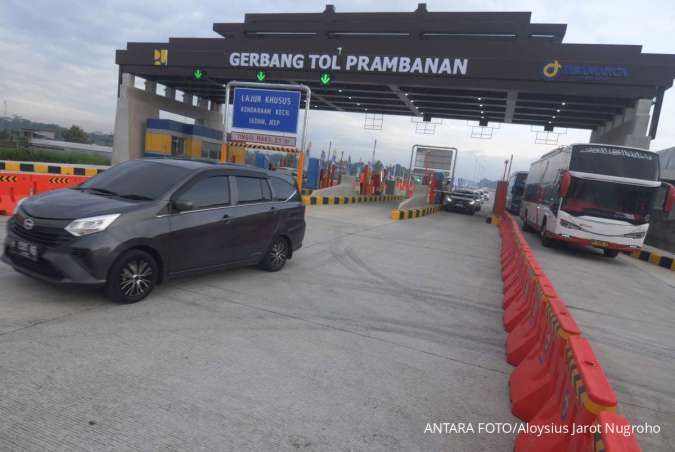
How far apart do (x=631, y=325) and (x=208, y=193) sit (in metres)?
6.49

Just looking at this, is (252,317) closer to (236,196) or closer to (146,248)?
(146,248)

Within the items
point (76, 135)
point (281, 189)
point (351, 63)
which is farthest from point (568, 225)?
point (76, 135)

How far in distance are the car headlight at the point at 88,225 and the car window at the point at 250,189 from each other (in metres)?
1.88

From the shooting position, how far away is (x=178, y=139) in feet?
95.7

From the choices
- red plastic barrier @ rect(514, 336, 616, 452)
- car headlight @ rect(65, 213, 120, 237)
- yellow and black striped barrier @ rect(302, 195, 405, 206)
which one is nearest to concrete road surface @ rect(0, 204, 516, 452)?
red plastic barrier @ rect(514, 336, 616, 452)

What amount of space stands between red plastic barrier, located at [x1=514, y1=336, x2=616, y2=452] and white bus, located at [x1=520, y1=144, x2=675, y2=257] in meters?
10.8

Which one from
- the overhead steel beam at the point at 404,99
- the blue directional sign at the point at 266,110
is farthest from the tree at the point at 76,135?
the blue directional sign at the point at 266,110

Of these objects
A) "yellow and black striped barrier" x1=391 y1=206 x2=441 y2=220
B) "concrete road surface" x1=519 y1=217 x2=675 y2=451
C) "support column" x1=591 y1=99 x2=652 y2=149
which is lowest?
"concrete road surface" x1=519 y1=217 x2=675 y2=451

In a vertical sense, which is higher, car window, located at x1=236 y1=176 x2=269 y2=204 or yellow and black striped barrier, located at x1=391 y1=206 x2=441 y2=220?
car window, located at x1=236 y1=176 x2=269 y2=204

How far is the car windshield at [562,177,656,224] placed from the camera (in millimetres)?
11952

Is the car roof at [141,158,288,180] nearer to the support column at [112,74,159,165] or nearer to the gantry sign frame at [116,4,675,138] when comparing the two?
the gantry sign frame at [116,4,675,138]

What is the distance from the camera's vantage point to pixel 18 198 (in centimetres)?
925

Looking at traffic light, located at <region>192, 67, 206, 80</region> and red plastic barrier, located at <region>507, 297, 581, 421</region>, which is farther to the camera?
traffic light, located at <region>192, 67, 206, 80</region>

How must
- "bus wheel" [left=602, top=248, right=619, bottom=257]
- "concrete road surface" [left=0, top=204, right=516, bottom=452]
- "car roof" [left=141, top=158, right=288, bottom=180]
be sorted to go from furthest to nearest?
1. "bus wheel" [left=602, top=248, right=619, bottom=257]
2. "car roof" [left=141, top=158, right=288, bottom=180]
3. "concrete road surface" [left=0, top=204, right=516, bottom=452]
